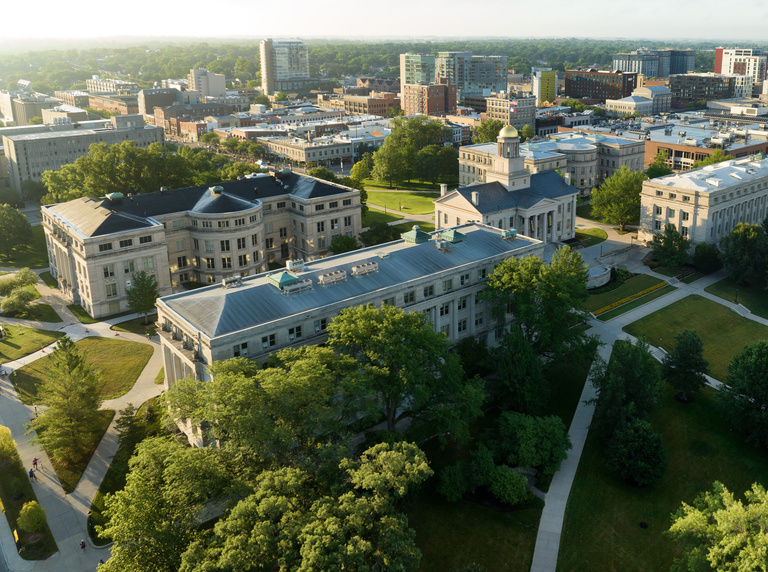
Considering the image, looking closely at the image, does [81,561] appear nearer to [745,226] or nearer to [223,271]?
[223,271]

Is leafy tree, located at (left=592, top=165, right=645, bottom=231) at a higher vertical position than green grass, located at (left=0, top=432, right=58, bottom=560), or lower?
higher

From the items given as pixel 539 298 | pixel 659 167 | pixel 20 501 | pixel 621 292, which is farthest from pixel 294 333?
pixel 659 167

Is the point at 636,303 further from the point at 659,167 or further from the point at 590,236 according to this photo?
the point at 659,167

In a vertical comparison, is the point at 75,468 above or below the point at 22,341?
below

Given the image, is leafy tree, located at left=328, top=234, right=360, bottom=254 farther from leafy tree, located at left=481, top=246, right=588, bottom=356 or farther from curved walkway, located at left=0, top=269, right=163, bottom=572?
leafy tree, located at left=481, top=246, right=588, bottom=356

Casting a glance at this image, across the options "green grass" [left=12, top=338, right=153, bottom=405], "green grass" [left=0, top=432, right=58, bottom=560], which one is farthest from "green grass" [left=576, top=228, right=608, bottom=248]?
"green grass" [left=0, top=432, right=58, bottom=560]

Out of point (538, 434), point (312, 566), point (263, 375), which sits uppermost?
point (263, 375)

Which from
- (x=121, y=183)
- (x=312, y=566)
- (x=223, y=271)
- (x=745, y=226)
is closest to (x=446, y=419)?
(x=312, y=566)
